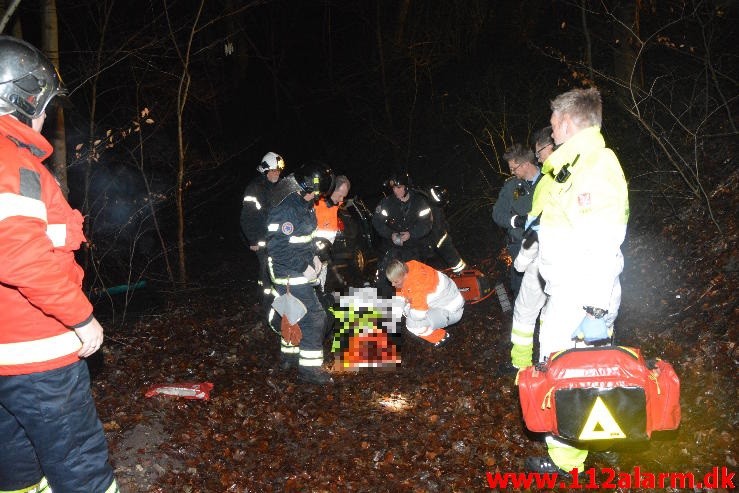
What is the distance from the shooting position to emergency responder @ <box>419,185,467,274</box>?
8.34 meters

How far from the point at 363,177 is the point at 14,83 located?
13.8m

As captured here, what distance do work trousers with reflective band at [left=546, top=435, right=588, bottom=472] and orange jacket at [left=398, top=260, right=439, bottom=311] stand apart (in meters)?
2.48

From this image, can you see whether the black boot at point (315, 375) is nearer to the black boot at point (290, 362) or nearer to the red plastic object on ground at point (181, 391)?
the black boot at point (290, 362)

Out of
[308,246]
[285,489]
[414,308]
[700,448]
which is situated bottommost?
[285,489]

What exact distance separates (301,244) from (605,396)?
3.41 metres

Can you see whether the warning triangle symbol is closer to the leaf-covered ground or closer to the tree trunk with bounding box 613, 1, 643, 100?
the leaf-covered ground

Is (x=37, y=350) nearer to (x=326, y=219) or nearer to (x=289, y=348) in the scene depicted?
(x=289, y=348)

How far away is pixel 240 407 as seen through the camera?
559 centimetres

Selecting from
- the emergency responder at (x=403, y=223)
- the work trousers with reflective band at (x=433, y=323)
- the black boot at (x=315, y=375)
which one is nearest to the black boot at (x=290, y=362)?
the black boot at (x=315, y=375)

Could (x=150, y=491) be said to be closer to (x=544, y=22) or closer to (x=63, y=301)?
(x=63, y=301)

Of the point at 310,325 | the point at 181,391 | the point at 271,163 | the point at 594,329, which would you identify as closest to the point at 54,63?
the point at 271,163

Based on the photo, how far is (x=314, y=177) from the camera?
559 centimetres

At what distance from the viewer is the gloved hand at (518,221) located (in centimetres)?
574

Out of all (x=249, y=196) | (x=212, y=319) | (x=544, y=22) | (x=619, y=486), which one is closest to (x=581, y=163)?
(x=619, y=486)
